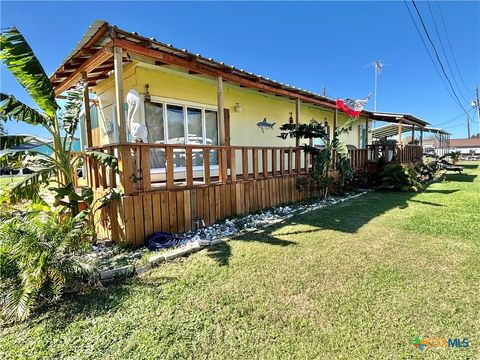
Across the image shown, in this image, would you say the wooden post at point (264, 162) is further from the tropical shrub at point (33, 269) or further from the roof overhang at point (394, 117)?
the roof overhang at point (394, 117)

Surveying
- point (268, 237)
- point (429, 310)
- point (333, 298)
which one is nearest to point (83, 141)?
point (268, 237)

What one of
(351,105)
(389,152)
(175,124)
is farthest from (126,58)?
(389,152)

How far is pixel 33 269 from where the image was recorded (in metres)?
2.70

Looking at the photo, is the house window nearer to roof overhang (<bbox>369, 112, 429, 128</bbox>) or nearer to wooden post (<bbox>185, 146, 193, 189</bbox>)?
wooden post (<bbox>185, 146, 193, 189</bbox>)

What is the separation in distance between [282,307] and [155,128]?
6.06 m

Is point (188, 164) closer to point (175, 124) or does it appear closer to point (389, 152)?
point (175, 124)

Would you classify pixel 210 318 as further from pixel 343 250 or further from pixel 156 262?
pixel 343 250

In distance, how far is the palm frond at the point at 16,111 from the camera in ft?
13.4

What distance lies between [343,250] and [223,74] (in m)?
4.69

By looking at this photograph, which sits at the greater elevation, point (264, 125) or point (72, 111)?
point (264, 125)

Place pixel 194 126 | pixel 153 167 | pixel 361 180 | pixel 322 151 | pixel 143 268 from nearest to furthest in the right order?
pixel 143 268 < pixel 153 167 < pixel 194 126 < pixel 322 151 < pixel 361 180

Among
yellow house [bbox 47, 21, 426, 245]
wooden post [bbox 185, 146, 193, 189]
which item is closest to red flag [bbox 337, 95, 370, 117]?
yellow house [bbox 47, 21, 426, 245]

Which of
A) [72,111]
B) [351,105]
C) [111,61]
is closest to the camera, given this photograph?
[72,111]

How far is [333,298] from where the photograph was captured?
2.79m
